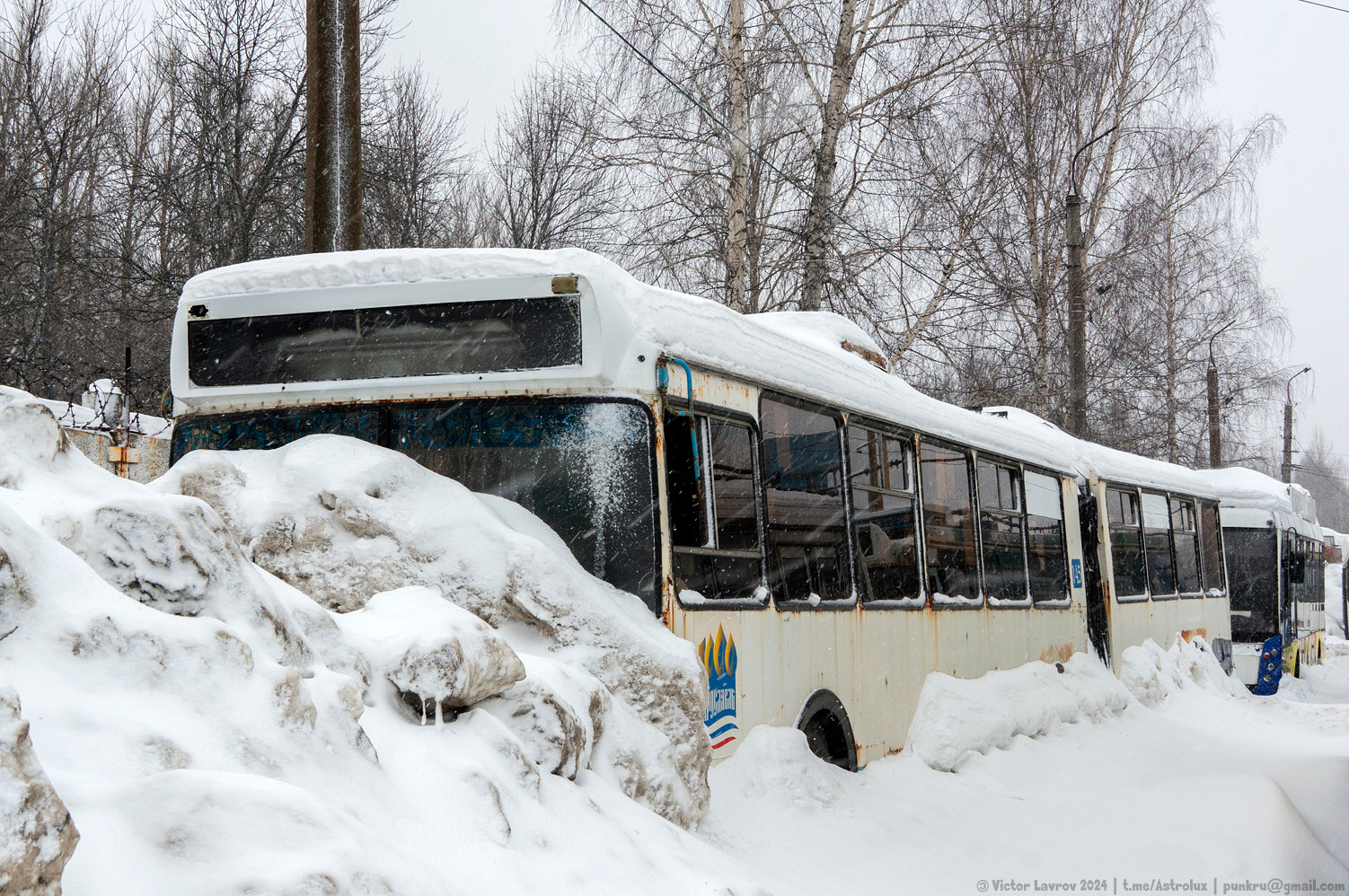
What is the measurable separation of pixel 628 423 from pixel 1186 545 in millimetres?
11648

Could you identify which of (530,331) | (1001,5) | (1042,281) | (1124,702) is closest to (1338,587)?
(1042,281)

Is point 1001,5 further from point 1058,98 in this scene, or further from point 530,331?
point 530,331

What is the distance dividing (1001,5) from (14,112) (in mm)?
16399

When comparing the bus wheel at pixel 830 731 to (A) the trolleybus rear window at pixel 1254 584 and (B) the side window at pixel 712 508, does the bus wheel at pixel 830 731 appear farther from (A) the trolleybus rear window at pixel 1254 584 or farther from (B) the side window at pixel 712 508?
(A) the trolleybus rear window at pixel 1254 584

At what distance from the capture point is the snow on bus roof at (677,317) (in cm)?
491

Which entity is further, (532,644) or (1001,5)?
(1001,5)

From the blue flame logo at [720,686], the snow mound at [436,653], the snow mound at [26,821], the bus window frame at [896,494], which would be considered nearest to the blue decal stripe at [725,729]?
the blue flame logo at [720,686]

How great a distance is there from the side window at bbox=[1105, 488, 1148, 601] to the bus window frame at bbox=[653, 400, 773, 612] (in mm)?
7569

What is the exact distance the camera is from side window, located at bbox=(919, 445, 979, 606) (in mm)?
7707

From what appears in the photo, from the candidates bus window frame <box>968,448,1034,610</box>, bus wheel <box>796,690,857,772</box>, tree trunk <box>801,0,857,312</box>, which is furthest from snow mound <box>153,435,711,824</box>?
tree trunk <box>801,0,857,312</box>

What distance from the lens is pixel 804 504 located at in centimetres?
603

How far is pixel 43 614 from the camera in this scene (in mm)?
2598

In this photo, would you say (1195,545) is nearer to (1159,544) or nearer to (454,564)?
(1159,544)

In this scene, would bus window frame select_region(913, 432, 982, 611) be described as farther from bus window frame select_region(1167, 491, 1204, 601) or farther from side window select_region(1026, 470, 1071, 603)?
bus window frame select_region(1167, 491, 1204, 601)
